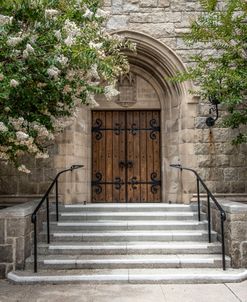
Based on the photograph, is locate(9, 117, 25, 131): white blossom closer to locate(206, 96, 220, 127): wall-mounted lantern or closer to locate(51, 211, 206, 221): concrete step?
locate(51, 211, 206, 221): concrete step

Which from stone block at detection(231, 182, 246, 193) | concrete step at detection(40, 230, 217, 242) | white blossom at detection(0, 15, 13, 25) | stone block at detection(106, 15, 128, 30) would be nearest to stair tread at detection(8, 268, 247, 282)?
concrete step at detection(40, 230, 217, 242)

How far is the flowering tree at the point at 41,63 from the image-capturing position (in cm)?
360

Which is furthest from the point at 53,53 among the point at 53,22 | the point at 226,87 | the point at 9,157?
the point at 226,87

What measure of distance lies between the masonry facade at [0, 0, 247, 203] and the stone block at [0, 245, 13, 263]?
1.86 m

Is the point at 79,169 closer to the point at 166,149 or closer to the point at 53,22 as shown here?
the point at 166,149

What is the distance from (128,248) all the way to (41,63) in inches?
110

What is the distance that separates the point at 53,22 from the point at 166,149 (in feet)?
12.5

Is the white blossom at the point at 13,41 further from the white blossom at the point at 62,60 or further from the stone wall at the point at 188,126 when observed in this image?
the stone wall at the point at 188,126

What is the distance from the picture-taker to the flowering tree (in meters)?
3.60

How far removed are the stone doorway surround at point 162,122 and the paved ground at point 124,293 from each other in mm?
2390

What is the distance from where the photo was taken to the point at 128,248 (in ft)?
16.0

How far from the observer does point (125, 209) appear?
5988 mm

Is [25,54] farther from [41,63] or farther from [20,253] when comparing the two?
[20,253]

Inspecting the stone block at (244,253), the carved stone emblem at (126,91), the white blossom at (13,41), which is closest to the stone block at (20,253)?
the white blossom at (13,41)
